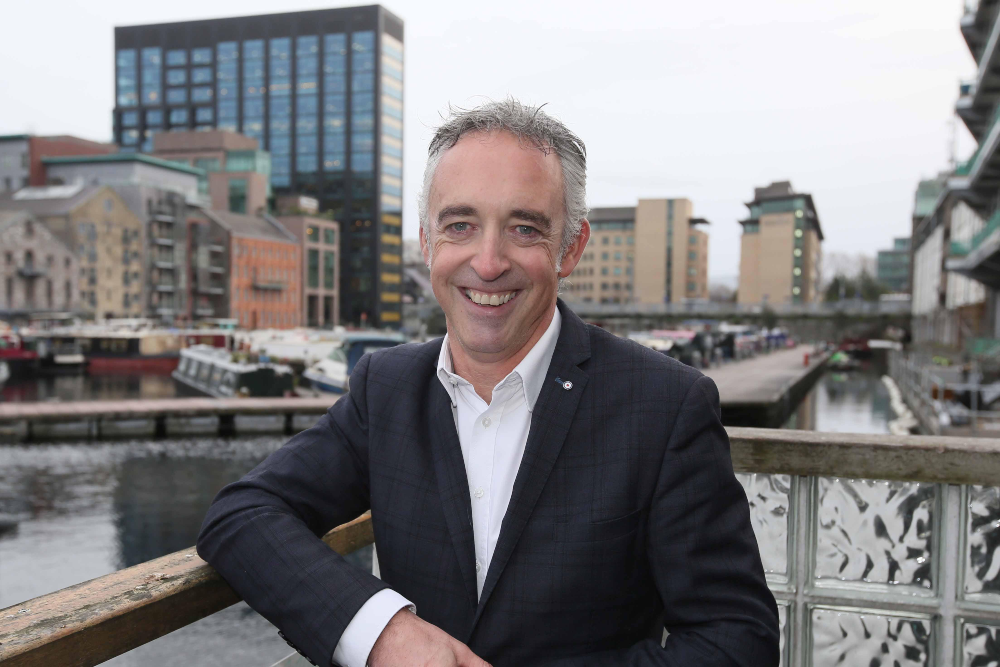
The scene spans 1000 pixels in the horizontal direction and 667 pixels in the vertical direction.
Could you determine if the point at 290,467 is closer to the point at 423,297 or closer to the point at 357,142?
the point at 357,142

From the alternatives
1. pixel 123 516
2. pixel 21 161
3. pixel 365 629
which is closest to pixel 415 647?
pixel 365 629

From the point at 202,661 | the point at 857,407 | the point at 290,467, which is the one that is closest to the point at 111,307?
the point at 857,407

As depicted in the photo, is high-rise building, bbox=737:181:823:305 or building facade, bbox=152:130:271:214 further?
high-rise building, bbox=737:181:823:305

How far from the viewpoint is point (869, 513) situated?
93.7 inches

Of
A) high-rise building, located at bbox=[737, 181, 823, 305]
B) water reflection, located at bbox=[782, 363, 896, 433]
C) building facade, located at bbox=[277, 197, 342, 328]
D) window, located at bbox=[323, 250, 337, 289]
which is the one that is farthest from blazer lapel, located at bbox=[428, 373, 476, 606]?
high-rise building, located at bbox=[737, 181, 823, 305]

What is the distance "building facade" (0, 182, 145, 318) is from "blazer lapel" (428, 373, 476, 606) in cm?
6547

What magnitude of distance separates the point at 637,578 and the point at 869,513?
3.73 feet

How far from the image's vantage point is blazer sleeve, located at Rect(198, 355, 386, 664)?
1518 millimetres

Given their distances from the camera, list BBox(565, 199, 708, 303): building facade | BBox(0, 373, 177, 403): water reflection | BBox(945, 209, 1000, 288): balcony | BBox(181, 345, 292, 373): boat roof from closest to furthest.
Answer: BBox(945, 209, 1000, 288): balcony
BBox(181, 345, 292, 373): boat roof
BBox(0, 373, 177, 403): water reflection
BBox(565, 199, 708, 303): building facade

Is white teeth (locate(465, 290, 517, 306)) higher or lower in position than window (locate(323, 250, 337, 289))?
lower

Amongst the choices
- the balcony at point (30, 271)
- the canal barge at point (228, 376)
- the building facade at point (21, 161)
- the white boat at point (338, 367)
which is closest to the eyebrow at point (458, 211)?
the white boat at point (338, 367)

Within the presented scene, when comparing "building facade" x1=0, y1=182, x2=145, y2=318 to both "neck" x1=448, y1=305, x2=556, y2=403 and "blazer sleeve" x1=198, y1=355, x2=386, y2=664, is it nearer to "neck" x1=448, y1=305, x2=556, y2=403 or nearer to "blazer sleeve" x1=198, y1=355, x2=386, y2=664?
"blazer sleeve" x1=198, y1=355, x2=386, y2=664

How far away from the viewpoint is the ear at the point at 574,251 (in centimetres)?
182

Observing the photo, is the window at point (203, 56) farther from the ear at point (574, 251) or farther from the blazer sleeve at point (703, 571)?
the blazer sleeve at point (703, 571)
